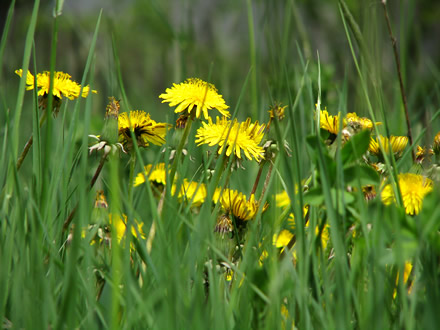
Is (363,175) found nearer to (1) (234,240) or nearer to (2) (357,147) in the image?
(2) (357,147)

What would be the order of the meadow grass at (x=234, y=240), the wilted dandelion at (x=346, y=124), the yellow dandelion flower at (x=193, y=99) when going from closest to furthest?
the meadow grass at (x=234, y=240) → the wilted dandelion at (x=346, y=124) → the yellow dandelion flower at (x=193, y=99)

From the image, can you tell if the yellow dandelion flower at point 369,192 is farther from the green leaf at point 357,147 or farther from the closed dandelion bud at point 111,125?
the closed dandelion bud at point 111,125

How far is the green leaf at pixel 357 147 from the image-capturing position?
2.36ft

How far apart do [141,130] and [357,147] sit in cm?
37

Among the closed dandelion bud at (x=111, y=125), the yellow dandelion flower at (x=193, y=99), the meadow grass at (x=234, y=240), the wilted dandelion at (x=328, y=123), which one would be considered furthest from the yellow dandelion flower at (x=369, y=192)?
the closed dandelion bud at (x=111, y=125)

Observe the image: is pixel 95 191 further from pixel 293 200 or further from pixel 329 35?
pixel 329 35

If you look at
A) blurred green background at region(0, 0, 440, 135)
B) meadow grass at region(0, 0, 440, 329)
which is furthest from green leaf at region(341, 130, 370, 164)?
blurred green background at region(0, 0, 440, 135)

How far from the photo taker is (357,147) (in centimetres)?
74

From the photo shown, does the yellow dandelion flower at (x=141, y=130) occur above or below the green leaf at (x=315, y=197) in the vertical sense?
above

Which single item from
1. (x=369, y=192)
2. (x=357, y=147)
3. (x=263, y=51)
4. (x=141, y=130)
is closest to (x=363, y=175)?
(x=357, y=147)

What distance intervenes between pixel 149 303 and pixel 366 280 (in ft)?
1.08

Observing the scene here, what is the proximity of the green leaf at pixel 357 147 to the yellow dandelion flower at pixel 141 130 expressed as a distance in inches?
12.5

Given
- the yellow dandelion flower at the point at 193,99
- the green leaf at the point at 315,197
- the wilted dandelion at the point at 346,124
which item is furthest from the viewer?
the yellow dandelion flower at the point at 193,99

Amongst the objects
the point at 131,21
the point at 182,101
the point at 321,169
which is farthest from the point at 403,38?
the point at 131,21
